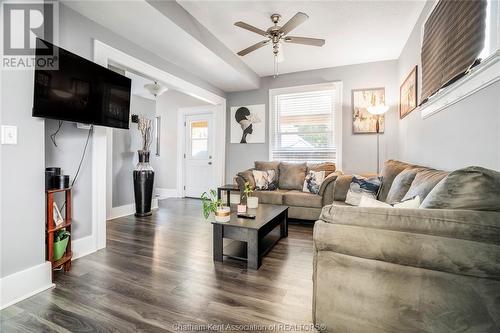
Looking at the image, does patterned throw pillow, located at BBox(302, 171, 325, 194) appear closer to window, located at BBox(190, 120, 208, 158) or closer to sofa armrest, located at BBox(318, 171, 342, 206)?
sofa armrest, located at BBox(318, 171, 342, 206)

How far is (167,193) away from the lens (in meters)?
6.27

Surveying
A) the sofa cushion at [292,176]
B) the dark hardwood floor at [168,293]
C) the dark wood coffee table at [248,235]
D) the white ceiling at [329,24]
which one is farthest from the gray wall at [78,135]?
the sofa cushion at [292,176]

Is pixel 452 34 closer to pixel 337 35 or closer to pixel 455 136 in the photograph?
pixel 455 136

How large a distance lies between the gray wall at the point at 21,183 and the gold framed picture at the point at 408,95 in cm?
393

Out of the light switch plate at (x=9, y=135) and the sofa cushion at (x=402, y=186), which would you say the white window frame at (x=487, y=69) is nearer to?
the sofa cushion at (x=402, y=186)

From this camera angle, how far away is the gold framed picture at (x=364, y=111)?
13.9 ft

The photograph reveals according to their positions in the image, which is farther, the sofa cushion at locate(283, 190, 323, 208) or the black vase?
the black vase

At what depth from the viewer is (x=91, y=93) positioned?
2.28m

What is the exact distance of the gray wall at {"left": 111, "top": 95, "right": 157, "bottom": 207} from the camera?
4.15m

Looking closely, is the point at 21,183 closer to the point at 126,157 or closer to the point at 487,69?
the point at 126,157

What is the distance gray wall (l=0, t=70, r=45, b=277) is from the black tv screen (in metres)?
0.08

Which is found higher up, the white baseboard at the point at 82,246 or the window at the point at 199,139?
the window at the point at 199,139

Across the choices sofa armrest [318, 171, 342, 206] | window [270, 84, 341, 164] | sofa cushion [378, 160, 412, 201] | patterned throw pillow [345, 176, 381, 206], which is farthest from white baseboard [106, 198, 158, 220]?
sofa cushion [378, 160, 412, 201]

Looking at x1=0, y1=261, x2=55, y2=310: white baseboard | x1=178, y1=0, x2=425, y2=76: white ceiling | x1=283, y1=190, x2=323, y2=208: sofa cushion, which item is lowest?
x1=0, y1=261, x2=55, y2=310: white baseboard
